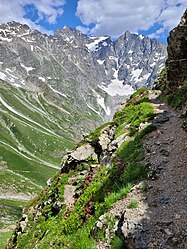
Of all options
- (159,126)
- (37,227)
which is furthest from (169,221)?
(37,227)

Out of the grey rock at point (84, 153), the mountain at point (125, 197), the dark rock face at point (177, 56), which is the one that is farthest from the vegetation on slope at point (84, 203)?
the dark rock face at point (177, 56)

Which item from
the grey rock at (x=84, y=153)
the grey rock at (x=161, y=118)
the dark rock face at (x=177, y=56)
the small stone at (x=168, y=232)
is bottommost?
the small stone at (x=168, y=232)

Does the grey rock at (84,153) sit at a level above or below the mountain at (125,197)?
above

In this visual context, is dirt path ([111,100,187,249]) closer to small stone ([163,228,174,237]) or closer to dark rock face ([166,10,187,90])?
small stone ([163,228,174,237])

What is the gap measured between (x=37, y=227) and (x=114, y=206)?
1046 cm

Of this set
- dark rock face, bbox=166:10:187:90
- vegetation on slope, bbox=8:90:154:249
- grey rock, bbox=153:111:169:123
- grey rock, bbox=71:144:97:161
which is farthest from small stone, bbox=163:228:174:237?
dark rock face, bbox=166:10:187:90

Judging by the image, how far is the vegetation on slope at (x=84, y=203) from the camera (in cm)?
1445

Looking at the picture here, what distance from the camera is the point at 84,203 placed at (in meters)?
18.0

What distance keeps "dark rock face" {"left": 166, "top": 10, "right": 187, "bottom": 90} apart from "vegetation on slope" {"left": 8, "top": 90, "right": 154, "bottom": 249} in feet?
26.9

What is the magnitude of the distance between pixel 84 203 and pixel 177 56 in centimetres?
2264

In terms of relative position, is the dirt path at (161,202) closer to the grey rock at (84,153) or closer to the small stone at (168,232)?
the small stone at (168,232)

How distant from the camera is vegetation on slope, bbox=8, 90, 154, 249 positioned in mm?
14453

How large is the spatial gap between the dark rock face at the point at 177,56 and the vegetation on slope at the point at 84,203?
26.9 feet

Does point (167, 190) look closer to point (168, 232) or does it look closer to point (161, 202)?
point (161, 202)
